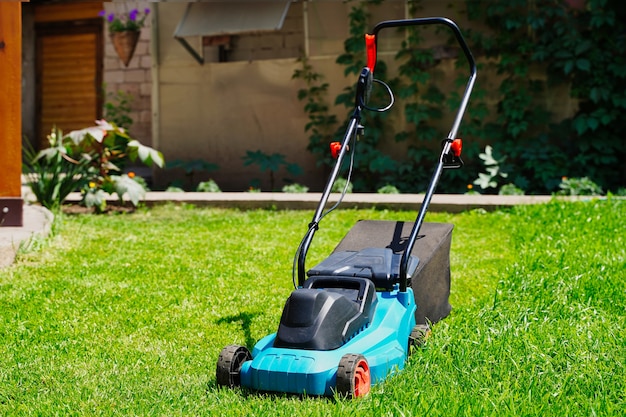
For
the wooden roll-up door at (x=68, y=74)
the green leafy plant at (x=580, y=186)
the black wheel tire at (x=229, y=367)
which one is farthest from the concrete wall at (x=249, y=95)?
the black wheel tire at (x=229, y=367)

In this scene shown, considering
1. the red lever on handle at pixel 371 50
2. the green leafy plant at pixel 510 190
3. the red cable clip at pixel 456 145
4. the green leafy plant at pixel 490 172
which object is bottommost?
the green leafy plant at pixel 510 190

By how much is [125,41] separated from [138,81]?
1138 millimetres

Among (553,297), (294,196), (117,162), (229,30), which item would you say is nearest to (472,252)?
(553,297)

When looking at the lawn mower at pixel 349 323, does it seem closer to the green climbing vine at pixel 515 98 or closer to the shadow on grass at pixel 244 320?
the shadow on grass at pixel 244 320

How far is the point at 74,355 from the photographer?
10.8 feet

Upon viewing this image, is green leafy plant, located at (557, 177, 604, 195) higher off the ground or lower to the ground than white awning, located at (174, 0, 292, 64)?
lower

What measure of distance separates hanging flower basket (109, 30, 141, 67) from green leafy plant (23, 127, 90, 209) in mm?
3909

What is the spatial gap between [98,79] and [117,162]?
5.35 metres

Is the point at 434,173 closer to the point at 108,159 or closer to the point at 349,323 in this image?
the point at 349,323

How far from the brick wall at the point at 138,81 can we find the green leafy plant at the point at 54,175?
473cm

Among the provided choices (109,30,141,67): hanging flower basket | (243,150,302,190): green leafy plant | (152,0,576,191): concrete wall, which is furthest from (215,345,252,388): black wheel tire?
(109,30,141,67): hanging flower basket

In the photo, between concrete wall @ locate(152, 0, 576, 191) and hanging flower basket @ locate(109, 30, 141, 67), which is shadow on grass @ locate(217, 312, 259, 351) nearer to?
concrete wall @ locate(152, 0, 576, 191)

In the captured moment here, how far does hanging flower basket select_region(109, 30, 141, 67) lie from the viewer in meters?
10.7

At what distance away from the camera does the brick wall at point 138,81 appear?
11.7 metres
